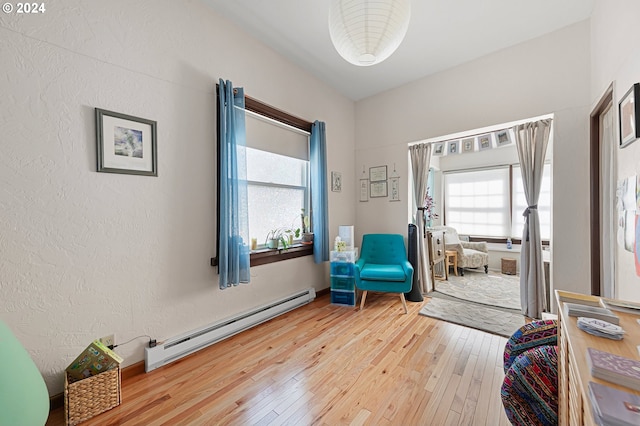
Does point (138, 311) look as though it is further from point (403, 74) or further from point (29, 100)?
point (403, 74)

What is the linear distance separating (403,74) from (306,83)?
4.12 feet

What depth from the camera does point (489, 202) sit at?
5211mm

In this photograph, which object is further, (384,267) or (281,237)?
(384,267)

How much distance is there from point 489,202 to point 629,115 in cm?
433

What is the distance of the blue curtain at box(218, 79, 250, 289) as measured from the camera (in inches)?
83.1

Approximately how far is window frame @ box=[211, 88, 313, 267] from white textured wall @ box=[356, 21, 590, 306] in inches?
54.1

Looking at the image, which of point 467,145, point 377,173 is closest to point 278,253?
point 377,173

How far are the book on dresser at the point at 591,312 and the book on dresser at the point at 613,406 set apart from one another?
19.7 inches

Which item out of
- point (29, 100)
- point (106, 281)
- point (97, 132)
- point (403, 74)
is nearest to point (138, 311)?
point (106, 281)

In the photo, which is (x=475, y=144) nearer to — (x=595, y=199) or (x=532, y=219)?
(x=532, y=219)

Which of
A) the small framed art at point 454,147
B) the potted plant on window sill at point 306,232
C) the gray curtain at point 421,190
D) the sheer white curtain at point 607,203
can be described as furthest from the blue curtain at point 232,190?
the small framed art at point 454,147

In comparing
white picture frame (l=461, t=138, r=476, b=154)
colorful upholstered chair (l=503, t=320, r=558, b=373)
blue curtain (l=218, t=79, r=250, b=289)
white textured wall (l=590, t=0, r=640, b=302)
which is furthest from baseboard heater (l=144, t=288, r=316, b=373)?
white picture frame (l=461, t=138, r=476, b=154)

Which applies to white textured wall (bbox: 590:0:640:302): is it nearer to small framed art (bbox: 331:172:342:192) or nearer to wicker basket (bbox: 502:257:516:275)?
small framed art (bbox: 331:172:342:192)

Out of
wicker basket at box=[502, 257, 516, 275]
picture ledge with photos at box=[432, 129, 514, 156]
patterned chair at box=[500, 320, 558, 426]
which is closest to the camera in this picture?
patterned chair at box=[500, 320, 558, 426]
